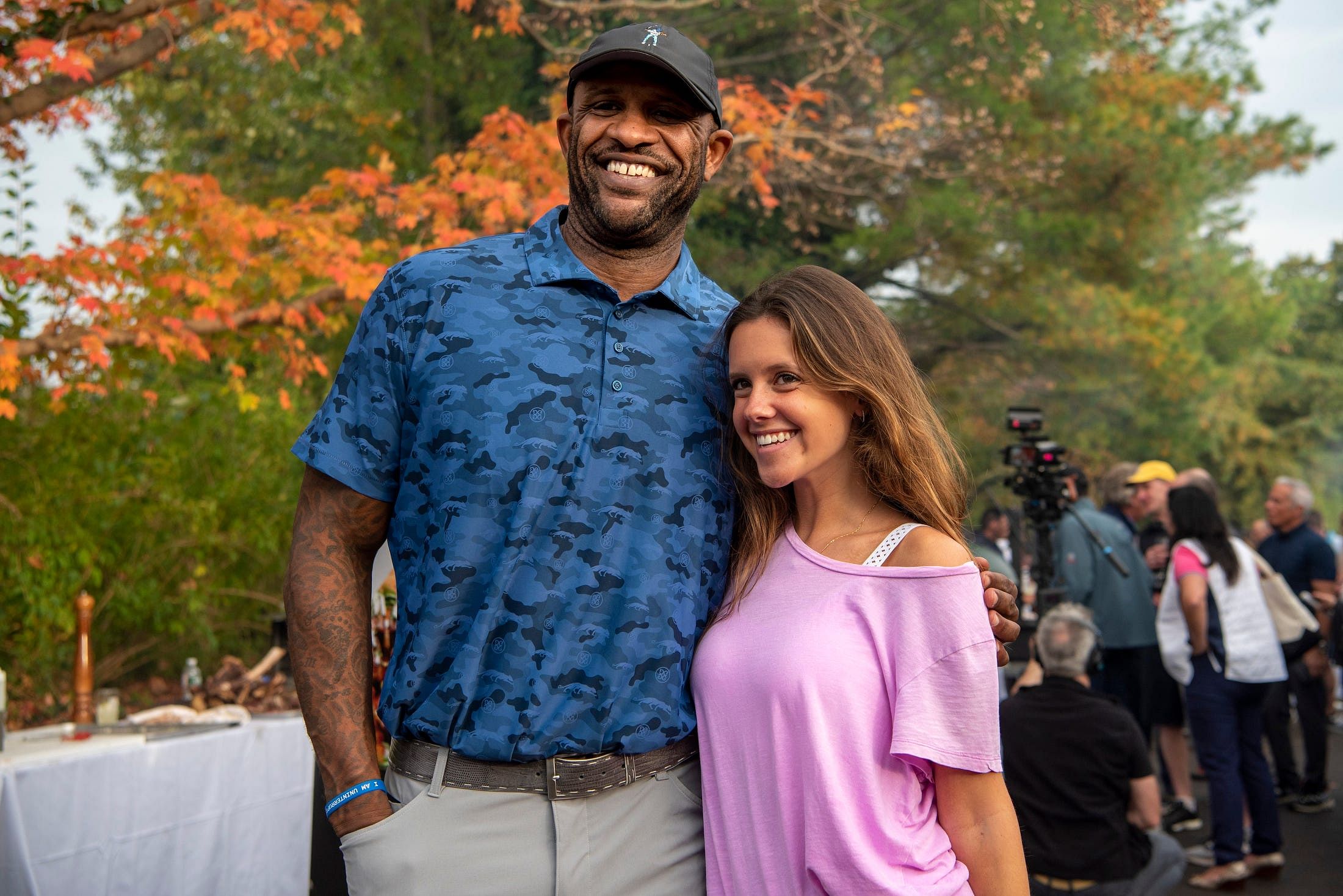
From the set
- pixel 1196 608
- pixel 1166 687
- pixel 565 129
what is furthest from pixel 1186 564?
pixel 565 129

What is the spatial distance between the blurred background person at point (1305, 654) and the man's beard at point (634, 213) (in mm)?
6168

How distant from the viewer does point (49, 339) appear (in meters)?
5.04

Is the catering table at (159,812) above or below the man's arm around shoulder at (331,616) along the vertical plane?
below

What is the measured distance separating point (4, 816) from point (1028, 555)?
6677 mm

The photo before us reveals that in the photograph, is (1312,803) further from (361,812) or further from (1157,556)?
(361,812)

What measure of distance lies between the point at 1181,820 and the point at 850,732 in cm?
613

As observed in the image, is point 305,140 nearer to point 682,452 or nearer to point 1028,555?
point 1028,555

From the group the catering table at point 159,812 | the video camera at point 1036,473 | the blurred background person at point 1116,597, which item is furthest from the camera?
the blurred background person at point 1116,597

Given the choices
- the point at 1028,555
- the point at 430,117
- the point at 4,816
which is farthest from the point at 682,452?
the point at 430,117

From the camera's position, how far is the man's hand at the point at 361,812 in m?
1.83

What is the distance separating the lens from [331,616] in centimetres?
195

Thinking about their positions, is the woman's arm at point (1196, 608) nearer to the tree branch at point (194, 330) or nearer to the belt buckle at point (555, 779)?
the tree branch at point (194, 330)

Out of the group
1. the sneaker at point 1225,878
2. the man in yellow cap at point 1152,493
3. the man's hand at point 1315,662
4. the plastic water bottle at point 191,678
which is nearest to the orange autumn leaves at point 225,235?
the plastic water bottle at point 191,678

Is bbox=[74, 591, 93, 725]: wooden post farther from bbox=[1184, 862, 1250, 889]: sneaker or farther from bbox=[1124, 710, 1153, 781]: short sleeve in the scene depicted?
bbox=[1184, 862, 1250, 889]: sneaker
